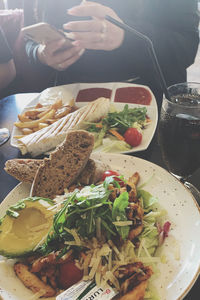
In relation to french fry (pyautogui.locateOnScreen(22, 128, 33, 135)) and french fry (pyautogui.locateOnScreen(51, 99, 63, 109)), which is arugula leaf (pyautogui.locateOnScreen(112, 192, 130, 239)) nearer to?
french fry (pyautogui.locateOnScreen(22, 128, 33, 135))

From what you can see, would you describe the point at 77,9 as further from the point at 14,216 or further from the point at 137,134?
the point at 14,216

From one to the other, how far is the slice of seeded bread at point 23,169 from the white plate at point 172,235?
2.8 inches

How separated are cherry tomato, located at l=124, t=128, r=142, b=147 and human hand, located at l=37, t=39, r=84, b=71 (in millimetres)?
1343

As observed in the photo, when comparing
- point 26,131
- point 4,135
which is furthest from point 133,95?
point 4,135

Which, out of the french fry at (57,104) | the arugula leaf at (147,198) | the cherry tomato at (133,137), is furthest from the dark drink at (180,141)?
the french fry at (57,104)

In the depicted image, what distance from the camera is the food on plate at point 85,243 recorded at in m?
1.07

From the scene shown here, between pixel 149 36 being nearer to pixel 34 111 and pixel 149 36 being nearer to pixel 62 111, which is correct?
pixel 62 111

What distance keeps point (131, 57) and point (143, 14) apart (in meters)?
0.47

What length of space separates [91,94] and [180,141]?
167 cm

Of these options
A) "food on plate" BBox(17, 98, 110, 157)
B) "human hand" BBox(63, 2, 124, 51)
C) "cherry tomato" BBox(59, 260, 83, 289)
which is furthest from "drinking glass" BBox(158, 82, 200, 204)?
"human hand" BBox(63, 2, 124, 51)

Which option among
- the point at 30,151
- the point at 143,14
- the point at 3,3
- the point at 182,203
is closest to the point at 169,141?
the point at 182,203

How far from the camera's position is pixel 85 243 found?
1.17 m

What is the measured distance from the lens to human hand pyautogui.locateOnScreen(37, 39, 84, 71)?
9.63ft

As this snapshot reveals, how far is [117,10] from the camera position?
10.1ft
